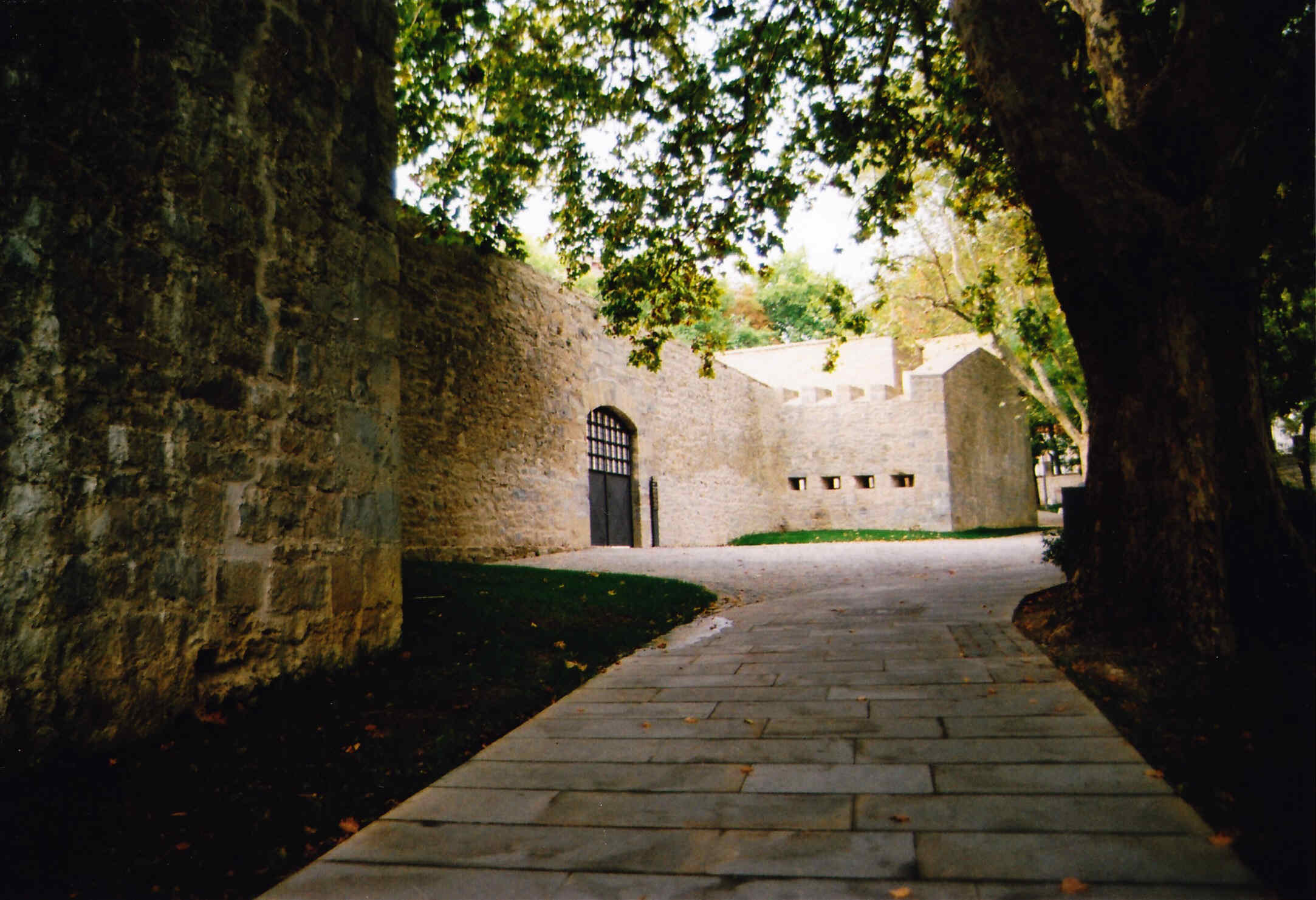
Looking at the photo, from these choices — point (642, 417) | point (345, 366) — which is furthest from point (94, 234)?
point (642, 417)

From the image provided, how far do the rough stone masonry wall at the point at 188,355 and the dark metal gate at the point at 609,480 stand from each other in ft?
29.7

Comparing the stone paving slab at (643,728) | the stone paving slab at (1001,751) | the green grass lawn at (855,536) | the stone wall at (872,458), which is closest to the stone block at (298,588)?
the stone paving slab at (643,728)

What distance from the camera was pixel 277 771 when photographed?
8.99ft

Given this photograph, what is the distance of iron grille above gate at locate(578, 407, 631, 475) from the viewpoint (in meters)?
13.6

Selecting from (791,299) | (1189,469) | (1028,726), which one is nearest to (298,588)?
(1028,726)

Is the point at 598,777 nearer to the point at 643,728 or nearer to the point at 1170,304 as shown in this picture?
the point at 643,728

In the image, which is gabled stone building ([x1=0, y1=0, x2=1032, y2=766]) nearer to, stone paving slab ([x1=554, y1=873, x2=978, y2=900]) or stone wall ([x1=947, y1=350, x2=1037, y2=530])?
stone paving slab ([x1=554, y1=873, x2=978, y2=900])

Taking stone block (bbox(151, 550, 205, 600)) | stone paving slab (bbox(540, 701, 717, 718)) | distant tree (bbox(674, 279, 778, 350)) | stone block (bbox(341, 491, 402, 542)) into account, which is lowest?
stone paving slab (bbox(540, 701, 717, 718))

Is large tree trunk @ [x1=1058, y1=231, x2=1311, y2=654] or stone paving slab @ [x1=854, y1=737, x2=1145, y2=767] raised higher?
large tree trunk @ [x1=1058, y1=231, x2=1311, y2=654]

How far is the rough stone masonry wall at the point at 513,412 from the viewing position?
32.0ft

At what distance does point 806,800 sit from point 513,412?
9.40 m

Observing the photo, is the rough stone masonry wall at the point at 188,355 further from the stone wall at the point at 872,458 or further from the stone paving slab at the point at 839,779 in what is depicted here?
the stone wall at the point at 872,458

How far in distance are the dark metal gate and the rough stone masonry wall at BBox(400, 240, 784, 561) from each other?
0.66ft

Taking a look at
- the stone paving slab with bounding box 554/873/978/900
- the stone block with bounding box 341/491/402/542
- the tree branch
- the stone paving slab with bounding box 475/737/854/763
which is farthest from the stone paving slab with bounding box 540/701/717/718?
the tree branch
